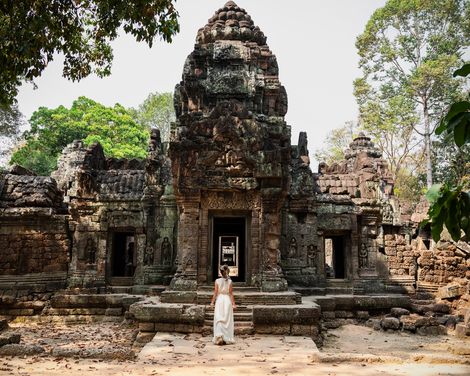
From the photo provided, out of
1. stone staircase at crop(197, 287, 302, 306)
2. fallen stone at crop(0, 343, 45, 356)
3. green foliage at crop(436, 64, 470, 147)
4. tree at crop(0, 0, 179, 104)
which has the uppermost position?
tree at crop(0, 0, 179, 104)

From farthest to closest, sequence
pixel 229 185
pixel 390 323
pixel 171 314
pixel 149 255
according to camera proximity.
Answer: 1. pixel 149 255
2. pixel 390 323
3. pixel 229 185
4. pixel 171 314

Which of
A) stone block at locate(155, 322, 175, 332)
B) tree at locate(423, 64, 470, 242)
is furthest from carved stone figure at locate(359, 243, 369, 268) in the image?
tree at locate(423, 64, 470, 242)

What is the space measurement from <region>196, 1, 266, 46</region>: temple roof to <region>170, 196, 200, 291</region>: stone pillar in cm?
502

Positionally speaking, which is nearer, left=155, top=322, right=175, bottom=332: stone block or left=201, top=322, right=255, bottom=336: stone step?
left=201, top=322, right=255, bottom=336: stone step

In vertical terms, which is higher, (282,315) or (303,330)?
(282,315)

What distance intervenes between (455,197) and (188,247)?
7.45 metres

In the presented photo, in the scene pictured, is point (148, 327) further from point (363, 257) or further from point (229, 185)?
point (363, 257)

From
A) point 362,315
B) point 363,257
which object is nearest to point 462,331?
point 362,315

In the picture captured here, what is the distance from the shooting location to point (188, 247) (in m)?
9.34

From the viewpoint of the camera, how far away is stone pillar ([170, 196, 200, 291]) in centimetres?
914

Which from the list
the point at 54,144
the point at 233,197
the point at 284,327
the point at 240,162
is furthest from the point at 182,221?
the point at 54,144

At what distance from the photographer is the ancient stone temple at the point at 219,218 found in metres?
9.41

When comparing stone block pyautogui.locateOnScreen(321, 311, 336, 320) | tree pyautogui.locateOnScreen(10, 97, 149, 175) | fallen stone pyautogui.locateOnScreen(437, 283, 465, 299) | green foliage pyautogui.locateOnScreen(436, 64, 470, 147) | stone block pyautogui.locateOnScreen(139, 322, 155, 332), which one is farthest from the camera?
tree pyautogui.locateOnScreen(10, 97, 149, 175)

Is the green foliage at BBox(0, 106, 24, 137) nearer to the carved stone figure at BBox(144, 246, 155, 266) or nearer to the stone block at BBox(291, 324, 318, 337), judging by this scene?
the carved stone figure at BBox(144, 246, 155, 266)
